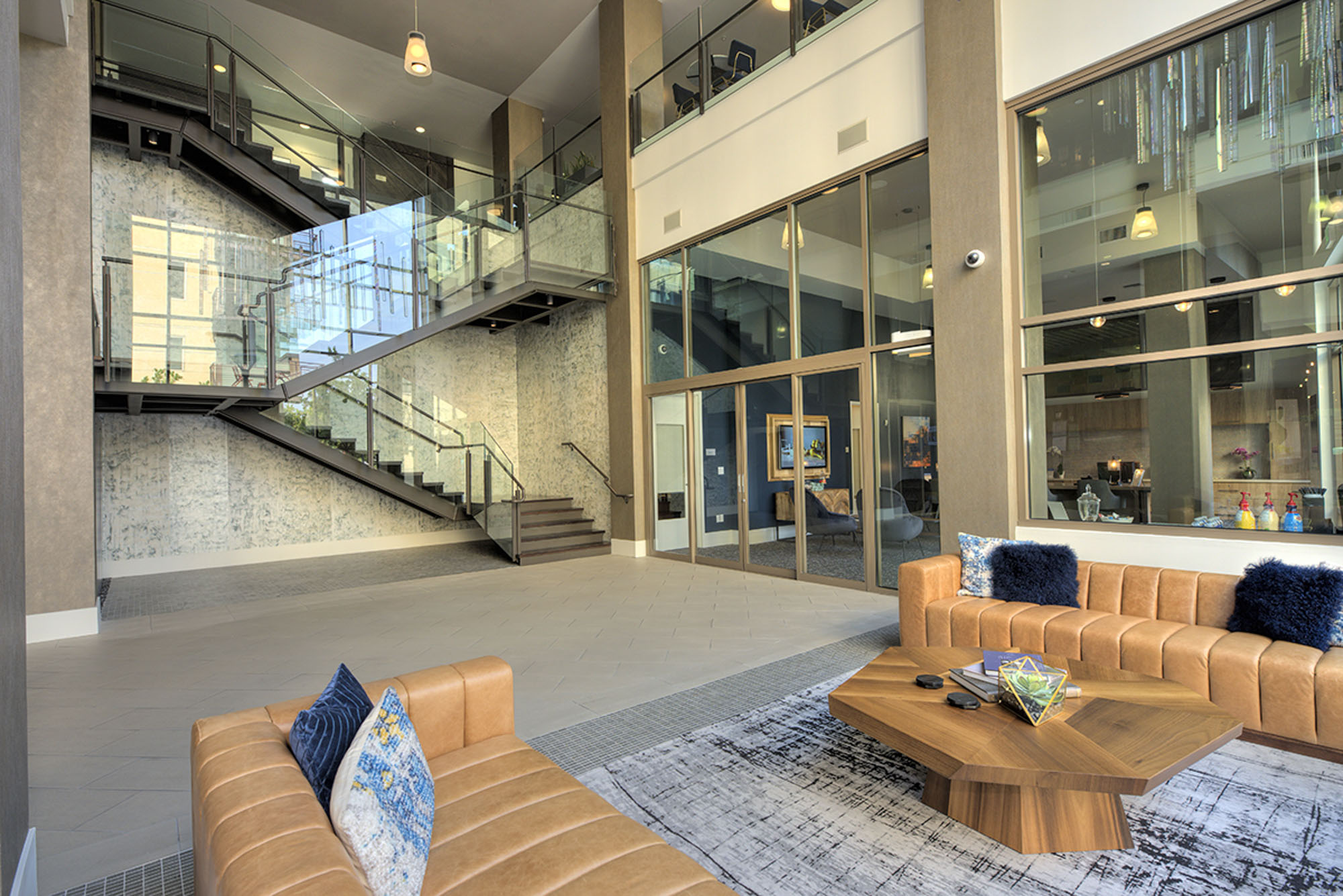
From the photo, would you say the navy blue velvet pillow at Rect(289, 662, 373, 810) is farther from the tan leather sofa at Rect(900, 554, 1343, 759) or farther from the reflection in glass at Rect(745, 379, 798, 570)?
the reflection in glass at Rect(745, 379, 798, 570)

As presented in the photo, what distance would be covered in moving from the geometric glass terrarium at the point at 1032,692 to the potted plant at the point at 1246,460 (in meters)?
2.77

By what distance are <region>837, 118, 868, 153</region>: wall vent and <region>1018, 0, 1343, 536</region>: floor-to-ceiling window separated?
57.4 inches

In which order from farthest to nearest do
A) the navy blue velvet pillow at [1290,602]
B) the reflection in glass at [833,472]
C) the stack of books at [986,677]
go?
the reflection in glass at [833,472], the navy blue velvet pillow at [1290,602], the stack of books at [986,677]

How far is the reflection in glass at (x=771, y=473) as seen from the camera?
23.7ft

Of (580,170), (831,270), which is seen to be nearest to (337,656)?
(831,270)

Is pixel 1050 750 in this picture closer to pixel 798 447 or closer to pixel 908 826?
pixel 908 826

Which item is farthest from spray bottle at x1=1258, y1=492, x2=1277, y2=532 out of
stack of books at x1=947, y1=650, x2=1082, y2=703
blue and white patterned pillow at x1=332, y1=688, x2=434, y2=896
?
blue and white patterned pillow at x1=332, y1=688, x2=434, y2=896

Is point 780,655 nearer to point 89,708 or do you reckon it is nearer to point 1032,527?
point 1032,527

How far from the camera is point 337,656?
4570 millimetres

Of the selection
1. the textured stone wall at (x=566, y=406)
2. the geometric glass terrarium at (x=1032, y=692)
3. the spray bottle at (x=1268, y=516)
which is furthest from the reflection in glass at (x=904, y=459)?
the textured stone wall at (x=566, y=406)

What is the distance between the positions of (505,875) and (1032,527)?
15.6ft

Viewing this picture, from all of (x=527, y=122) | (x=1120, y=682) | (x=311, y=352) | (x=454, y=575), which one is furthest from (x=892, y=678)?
(x=527, y=122)

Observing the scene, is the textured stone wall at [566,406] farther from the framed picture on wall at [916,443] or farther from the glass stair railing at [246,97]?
the framed picture on wall at [916,443]

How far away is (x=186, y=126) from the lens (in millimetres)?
7609
